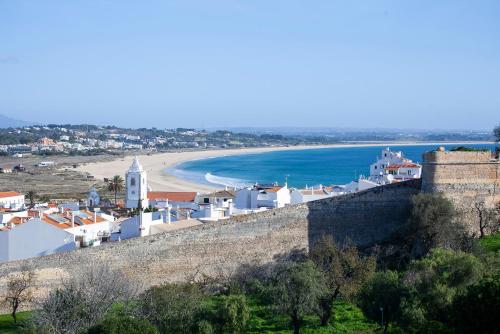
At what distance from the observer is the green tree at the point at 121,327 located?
14211 mm

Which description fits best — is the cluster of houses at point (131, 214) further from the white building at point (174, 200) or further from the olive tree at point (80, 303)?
the olive tree at point (80, 303)

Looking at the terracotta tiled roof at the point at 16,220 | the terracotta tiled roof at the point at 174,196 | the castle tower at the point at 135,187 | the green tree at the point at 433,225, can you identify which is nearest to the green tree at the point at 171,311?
the green tree at the point at 433,225

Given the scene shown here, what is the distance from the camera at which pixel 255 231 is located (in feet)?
79.7

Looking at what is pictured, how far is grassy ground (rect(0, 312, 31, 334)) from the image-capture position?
724 inches

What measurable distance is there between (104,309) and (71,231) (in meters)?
10.6

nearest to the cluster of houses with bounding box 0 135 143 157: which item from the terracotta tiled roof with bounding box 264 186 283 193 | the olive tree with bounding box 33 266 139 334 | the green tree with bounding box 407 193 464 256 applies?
the terracotta tiled roof with bounding box 264 186 283 193

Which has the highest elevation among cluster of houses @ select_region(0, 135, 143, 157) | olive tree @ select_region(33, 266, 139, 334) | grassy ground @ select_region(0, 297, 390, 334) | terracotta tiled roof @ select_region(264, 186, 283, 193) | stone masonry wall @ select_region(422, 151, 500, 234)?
stone masonry wall @ select_region(422, 151, 500, 234)

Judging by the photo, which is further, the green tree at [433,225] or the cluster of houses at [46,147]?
the cluster of houses at [46,147]

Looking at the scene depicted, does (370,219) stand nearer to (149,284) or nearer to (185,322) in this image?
(149,284)

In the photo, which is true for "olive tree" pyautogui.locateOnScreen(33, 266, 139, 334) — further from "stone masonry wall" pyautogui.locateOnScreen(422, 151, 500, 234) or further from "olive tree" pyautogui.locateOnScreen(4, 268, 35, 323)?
"stone masonry wall" pyautogui.locateOnScreen(422, 151, 500, 234)

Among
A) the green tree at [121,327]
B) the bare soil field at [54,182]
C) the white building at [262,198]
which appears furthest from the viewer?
the bare soil field at [54,182]

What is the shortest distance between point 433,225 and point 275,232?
531 cm

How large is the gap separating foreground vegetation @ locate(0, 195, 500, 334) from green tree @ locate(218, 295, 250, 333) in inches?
1.0

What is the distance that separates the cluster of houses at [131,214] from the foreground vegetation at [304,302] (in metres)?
5.45
